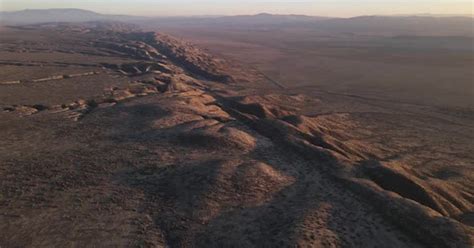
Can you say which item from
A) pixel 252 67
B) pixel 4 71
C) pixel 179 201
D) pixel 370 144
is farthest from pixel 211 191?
pixel 252 67

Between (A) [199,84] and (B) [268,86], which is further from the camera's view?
(B) [268,86]

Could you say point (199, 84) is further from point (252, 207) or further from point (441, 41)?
point (441, 41)

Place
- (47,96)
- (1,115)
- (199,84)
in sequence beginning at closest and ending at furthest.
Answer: (1,115)
(47,96)
(199,84)

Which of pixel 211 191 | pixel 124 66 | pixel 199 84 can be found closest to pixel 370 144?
pixel 211 191

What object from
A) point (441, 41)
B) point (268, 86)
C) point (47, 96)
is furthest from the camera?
point (441, 41)

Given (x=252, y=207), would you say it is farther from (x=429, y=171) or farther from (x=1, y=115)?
(x=1, y=115)

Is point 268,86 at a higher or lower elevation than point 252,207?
lower
